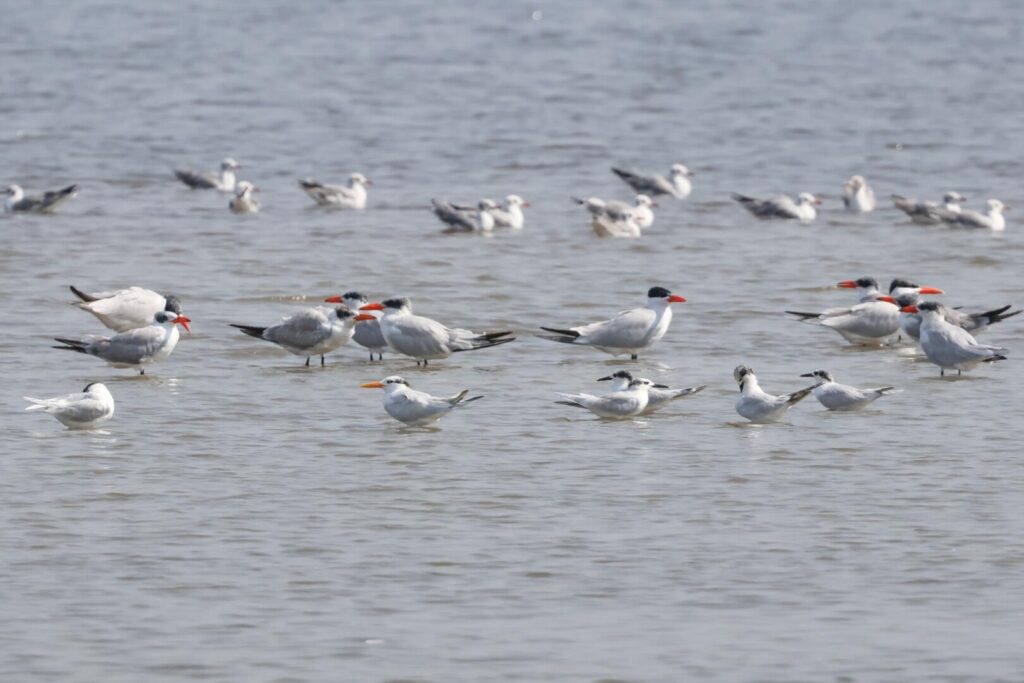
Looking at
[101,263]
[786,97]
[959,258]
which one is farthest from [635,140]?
[101,263]

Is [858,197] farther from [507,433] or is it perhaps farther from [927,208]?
[507,433]

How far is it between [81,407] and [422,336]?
13.4 feet

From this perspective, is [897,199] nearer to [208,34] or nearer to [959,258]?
[959,258]

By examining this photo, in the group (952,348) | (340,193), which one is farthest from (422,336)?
(340,193)

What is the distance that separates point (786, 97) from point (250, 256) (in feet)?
59.0

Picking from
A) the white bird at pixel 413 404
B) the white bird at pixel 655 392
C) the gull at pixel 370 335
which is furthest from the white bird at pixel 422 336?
the white bird at pixel 413 404

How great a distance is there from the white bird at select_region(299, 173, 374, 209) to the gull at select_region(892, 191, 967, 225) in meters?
7.28

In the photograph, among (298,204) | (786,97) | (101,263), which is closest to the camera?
(101,263)

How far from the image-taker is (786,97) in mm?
38781

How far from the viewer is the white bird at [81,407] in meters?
13.4

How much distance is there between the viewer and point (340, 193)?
27.4 meters

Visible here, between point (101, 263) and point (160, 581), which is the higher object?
point (160, 581)

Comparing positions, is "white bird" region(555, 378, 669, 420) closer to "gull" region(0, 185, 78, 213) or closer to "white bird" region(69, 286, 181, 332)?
"white bird" region(69, 286, 181, 332)

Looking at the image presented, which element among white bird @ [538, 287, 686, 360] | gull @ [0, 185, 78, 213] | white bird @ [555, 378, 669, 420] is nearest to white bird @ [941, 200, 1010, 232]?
white bird @ [538, 287, 686, 360]
